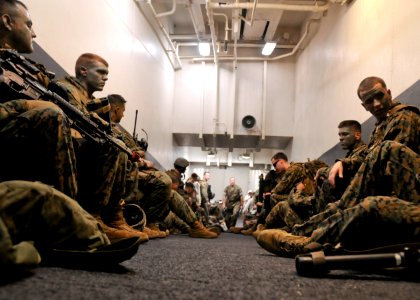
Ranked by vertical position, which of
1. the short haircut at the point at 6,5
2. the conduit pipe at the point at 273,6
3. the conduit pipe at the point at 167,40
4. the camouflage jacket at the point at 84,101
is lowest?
the camouflage jacket at the point at 84,101

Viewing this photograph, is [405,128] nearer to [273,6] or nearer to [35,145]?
[35,145]

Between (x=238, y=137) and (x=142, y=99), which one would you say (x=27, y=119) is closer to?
(x=142, y=99)

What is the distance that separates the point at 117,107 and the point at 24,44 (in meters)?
1.42

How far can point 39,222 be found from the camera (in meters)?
1.01

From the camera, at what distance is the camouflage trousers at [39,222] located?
0.88m

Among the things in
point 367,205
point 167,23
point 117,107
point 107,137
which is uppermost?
point 167,23

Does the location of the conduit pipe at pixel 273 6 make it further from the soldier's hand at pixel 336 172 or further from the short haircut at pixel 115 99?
the soldier's hand at pixel 336 172

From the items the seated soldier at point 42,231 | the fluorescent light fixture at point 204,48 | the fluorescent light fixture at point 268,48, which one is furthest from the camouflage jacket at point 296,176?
the fluorescent light fixture at point 204,48

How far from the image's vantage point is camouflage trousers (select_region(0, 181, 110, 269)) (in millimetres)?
875

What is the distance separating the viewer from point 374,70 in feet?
12.4

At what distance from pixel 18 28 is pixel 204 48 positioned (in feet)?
18.3

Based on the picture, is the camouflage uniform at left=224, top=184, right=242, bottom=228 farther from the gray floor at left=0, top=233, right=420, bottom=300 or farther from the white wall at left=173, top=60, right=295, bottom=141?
the gray floor at left=0, top=233, right=420, bottom=300

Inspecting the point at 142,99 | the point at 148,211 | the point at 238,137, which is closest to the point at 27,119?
the point at 148,211

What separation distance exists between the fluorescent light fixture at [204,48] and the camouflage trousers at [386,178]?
5.79 m
